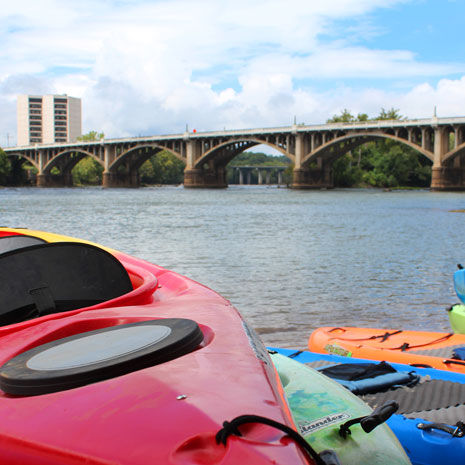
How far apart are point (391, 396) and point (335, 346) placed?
5.08 feet

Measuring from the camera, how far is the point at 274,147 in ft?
202

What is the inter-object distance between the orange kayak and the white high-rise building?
169557 mm

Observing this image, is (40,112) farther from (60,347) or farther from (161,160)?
(60,347)

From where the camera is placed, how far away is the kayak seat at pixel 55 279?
8.06ft

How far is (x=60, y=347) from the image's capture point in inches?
74.7

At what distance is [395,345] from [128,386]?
12.7 feet

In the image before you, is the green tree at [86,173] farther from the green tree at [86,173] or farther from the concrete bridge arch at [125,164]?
the concrete bridge arch at [125,164]

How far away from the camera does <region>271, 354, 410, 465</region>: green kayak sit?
217cm

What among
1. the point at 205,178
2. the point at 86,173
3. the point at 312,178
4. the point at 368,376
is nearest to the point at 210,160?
the point at 205,178

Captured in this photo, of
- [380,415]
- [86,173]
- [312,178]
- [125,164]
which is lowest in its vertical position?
[380,415]

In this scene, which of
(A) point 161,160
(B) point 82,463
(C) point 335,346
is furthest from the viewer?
(A) point 161,160

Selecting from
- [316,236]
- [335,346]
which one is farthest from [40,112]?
[335,346]

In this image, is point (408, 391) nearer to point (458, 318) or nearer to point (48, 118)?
point (458, 318)

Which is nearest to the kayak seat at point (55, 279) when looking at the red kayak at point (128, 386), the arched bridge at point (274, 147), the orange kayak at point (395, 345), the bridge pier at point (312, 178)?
the red kayak at point (128, 386)
